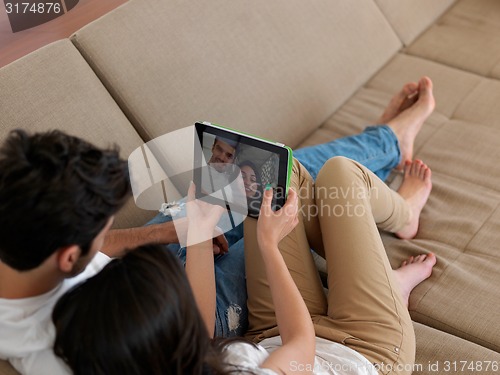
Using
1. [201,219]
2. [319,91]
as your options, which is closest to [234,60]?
[319,91]

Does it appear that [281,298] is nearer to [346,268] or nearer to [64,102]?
[346,268]

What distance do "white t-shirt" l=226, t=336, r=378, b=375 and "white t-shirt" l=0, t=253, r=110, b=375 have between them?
26 centimetres

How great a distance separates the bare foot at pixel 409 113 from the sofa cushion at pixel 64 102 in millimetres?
703

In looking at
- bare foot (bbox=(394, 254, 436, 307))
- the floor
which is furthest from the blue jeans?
the floor

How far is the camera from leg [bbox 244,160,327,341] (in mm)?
1221

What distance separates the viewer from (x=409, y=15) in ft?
6.79

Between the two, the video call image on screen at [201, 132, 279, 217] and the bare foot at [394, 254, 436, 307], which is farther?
the bare foot at [394, 254, 436, 307]

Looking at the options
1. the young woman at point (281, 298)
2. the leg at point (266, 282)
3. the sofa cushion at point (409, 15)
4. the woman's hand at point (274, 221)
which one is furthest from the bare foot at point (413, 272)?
the sofa cushion at point (409, 15)

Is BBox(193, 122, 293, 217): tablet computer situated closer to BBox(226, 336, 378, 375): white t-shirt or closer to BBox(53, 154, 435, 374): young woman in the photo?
BBox(53, 154, 435, 374): young woman

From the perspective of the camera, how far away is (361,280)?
3.86ft

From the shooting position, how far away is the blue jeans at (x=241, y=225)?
4.09 ft

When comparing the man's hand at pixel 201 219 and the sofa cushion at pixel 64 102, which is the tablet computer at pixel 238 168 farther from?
the sofa cushion at pixel 64 102

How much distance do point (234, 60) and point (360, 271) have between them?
0.73 m

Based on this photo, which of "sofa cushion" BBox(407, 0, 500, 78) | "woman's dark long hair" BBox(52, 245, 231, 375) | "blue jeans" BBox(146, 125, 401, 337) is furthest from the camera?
"sofa cushion" BBox(407, 0, 500, 78)
